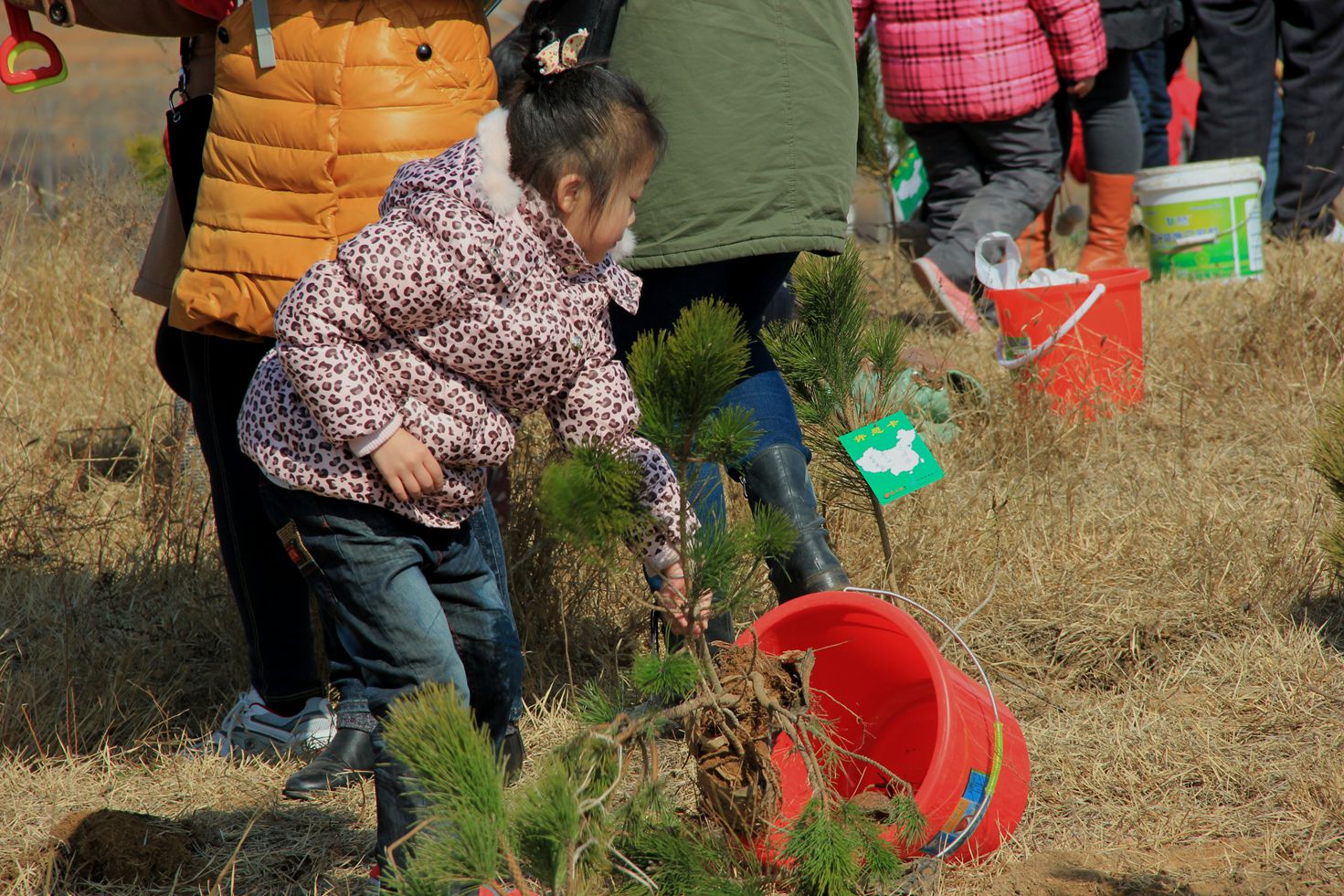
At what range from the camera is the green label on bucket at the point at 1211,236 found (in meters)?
4.50

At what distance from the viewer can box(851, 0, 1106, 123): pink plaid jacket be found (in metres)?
4.16

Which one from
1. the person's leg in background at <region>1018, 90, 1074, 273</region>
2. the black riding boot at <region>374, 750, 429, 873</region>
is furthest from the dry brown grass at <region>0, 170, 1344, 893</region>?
the person's leg in background at <region>1018, 90, 1074, 273</region>

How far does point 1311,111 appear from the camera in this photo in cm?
518

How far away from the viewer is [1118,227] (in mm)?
4836

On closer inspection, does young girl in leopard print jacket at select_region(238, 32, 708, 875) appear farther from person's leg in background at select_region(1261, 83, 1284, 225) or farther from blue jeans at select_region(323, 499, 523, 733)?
person's leg in background at select_region(1261, 83, 1284, 225)

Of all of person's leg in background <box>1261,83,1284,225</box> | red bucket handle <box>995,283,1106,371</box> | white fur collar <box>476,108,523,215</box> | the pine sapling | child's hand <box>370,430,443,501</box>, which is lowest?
person's leg in background <box>1261,83,1284,225</box>

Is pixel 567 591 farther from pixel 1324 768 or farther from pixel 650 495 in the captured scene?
pixel 1324 768

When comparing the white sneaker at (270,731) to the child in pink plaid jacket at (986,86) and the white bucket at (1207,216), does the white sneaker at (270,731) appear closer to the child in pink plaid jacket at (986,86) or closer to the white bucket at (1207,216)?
the child in pink plaid jacket at (986,86)

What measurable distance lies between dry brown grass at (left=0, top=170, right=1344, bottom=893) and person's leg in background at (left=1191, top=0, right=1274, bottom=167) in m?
1.52

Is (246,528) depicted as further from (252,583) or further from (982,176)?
(982,176)

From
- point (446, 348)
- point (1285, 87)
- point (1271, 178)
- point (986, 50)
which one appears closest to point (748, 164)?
point (446, 348)

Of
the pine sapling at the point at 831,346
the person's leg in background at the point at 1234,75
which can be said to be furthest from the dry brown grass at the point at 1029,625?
the person's leg in background at the point at 1234,75

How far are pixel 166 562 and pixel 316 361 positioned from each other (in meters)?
1.54

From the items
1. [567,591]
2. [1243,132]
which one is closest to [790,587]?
[567,591]
